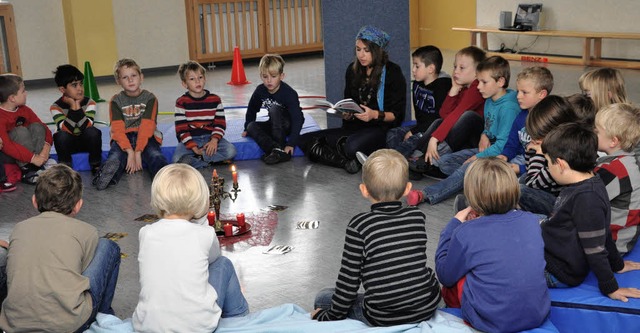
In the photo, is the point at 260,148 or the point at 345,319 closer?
the point at 345,319

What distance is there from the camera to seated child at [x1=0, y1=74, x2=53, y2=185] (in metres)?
5.76

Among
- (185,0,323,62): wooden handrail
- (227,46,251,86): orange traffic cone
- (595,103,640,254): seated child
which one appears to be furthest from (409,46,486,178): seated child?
(185,0,323,62): wooden handrail

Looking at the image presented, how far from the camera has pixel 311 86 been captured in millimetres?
9867

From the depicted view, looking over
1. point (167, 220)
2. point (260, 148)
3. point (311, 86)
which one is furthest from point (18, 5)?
point (167, 220)

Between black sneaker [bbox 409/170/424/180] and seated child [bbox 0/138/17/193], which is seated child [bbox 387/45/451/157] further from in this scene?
seated child [bbox 0/138/17/193]

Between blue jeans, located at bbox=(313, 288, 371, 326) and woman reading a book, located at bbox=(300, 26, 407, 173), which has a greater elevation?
woman reading a book, located at bbox=(300, 26, 407, 173)

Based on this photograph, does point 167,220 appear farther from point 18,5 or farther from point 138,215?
point 18,5

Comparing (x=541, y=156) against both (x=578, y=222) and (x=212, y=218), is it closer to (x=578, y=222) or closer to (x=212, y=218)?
(x=578, y=222)

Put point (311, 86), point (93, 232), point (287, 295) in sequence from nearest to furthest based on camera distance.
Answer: point (93, 232)
point (287, 295)
point (311, 86)

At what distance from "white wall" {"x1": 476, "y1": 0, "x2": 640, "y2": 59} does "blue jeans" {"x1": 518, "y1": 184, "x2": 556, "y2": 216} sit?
6.86 meters

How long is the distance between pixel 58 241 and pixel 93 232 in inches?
6.9

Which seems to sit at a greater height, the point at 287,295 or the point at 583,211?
the point at 583,211

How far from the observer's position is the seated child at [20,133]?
5.76 metres

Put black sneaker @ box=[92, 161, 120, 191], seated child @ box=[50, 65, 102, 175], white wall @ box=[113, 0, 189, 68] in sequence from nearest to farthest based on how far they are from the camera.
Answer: black sneaker @ box=[92, 161, 120, 191] < seated child @ box=[50, 65, 102, 175] < white wall @ box=[113, 0, 189, 68]
